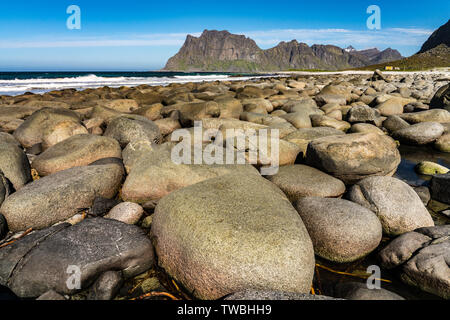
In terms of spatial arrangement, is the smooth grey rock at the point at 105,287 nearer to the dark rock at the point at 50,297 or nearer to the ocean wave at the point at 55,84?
the dark rock at the point at 50,297

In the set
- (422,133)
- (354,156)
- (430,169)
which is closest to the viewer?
(354,156)

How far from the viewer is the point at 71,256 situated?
7.11 ft

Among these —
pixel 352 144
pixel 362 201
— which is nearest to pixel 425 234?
pixel 362 201

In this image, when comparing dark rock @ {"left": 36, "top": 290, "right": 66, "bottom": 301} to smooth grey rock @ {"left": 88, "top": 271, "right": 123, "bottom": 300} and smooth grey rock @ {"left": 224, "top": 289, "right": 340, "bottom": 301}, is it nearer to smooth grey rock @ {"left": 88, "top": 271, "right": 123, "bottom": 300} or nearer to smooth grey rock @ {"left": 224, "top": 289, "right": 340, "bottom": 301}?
smooth grey rock @ {"left": 88, "top": 271, "right": 123, "bottom": 300}

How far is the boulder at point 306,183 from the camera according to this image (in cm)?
342

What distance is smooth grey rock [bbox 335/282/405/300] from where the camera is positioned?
193cm

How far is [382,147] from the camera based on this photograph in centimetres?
382

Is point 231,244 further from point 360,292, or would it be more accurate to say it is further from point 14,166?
point 14,166

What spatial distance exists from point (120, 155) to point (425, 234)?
13.6 feet

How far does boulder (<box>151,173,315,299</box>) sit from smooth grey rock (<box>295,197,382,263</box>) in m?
0.46

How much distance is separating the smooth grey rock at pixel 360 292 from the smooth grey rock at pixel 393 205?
104 cm

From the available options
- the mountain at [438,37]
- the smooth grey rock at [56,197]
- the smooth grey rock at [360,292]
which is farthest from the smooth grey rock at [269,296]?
the mountain at [438,37]

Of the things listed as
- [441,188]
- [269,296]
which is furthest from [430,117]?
[269,296]

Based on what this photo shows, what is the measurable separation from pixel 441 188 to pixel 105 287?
4.38 meters
